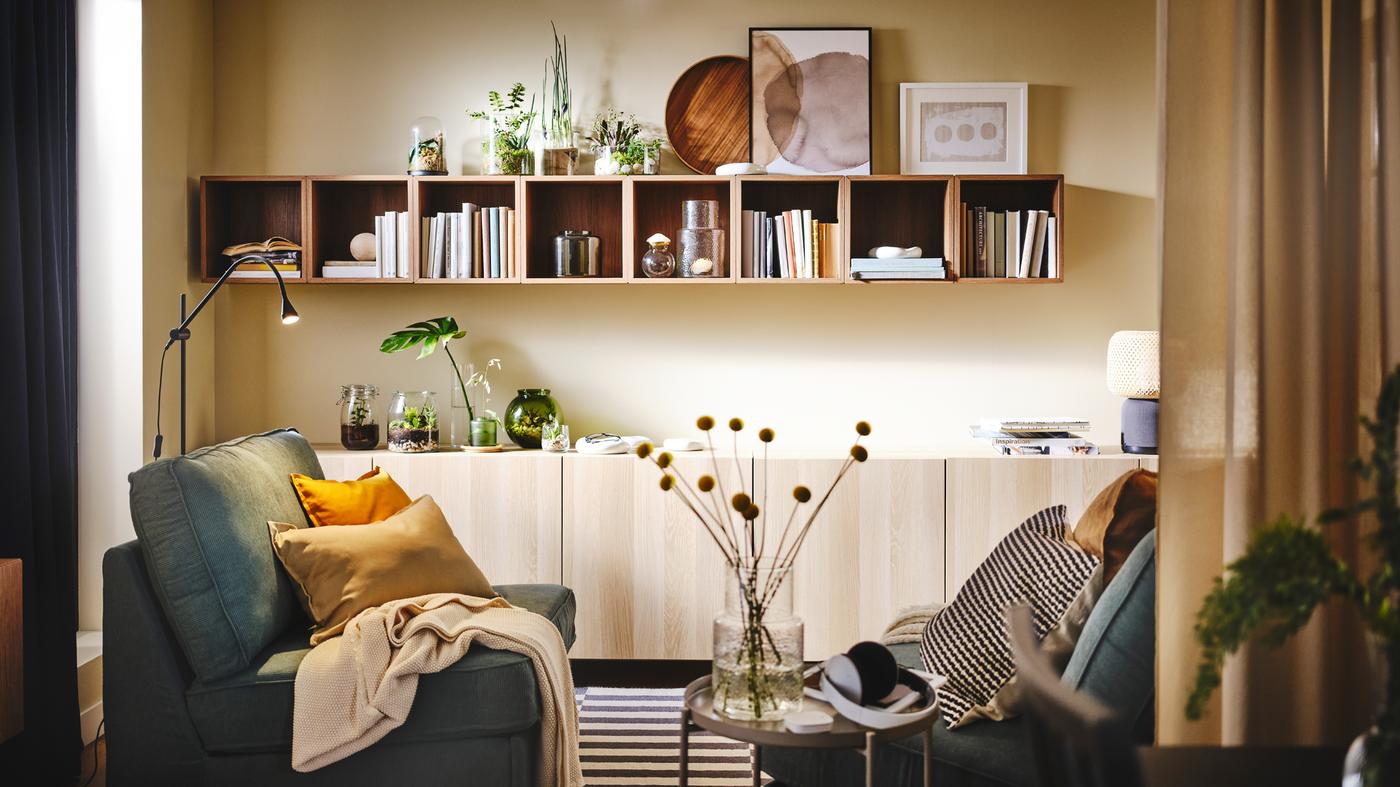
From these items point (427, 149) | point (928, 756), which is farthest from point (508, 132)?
point (928, 756)

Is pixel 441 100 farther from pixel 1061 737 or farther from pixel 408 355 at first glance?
pixel 1061 737

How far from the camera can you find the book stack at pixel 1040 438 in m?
3.70

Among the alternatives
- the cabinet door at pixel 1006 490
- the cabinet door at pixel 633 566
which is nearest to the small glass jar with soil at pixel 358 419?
the cabinet door at pixel 633 566

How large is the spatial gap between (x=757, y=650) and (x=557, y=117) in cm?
257

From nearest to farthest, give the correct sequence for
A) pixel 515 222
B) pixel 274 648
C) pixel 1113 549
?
pixel 1113 549 → pixel 274 648 → pixel 515 222

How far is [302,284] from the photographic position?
Answer: 407 centimetres

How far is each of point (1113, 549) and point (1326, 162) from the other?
97 centimetres

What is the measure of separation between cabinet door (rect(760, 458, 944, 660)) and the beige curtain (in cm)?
219

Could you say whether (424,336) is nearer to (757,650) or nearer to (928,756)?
(757,650)

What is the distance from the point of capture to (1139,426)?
370cm

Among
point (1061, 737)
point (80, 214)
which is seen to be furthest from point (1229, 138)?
point (80, 214)

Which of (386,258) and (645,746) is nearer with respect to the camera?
(645,746)

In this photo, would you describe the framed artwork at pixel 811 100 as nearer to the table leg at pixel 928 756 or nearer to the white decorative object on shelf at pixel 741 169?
the white decorative object on shelf at pixel 741 169

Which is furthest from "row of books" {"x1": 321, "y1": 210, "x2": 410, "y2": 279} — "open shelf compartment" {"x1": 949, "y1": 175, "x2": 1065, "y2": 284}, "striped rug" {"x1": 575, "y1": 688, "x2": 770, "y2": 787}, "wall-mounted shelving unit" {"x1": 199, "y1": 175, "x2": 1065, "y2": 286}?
"open shelf compartment" {"x1": 949, "y1": 175, "x2": 1065, "y2": 284}
